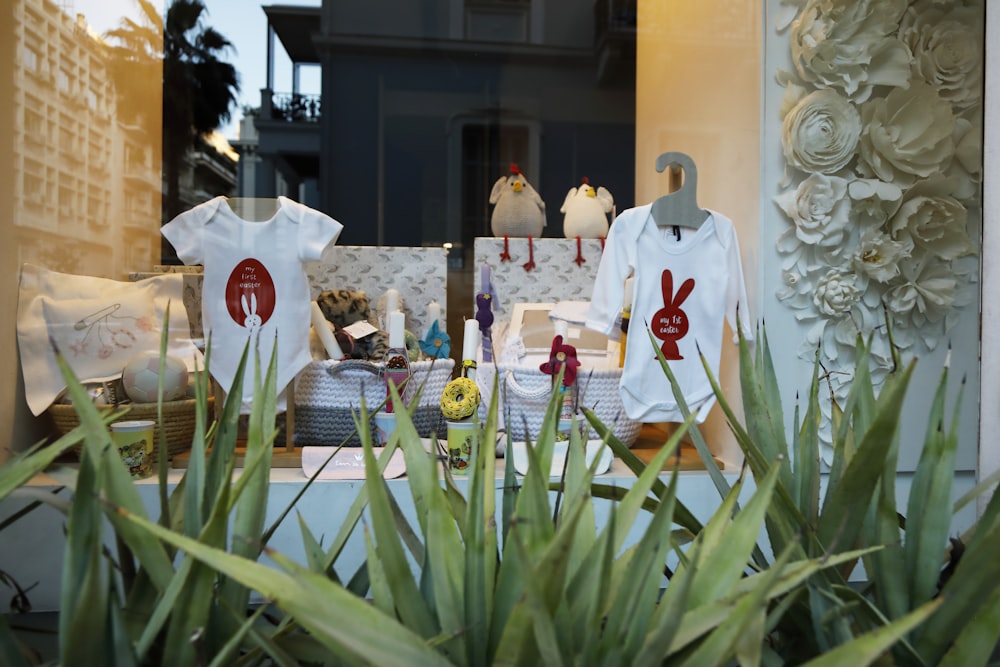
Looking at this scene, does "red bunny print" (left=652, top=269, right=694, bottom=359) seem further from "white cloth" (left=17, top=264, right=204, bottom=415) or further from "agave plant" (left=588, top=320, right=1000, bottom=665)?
"white cloth" (left=17, top=264, right=204, bottom=415)

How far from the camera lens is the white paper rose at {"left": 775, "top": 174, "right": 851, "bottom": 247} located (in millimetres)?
2375

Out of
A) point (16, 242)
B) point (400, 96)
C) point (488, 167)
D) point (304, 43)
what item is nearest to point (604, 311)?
point (488, 167)

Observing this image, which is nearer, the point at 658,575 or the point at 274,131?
the point at 658,575

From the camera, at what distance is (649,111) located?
10.3 feet

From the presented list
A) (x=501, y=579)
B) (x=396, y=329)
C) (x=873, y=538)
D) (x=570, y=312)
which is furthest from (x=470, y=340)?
(x=501, y=579)

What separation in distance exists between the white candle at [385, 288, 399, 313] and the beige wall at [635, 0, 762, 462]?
981 mm

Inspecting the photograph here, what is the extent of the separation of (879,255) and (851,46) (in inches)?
23.5

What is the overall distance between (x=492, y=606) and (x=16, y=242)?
189 cm

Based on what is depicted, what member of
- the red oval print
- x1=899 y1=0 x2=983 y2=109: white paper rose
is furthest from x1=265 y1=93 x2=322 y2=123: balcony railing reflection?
x1=899 y1=0 x2=983 y2=109: white paper rose

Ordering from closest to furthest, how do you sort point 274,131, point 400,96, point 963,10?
point 963,10 → point 274,131 → point 400,96

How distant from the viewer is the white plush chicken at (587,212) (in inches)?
119

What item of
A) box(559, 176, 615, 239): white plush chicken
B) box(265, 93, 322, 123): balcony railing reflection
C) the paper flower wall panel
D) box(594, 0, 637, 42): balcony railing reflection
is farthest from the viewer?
box(594, 0, 637, 42): balcony railing reflection

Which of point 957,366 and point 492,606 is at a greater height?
point 957,366

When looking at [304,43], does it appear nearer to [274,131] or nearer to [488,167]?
[274,131]
